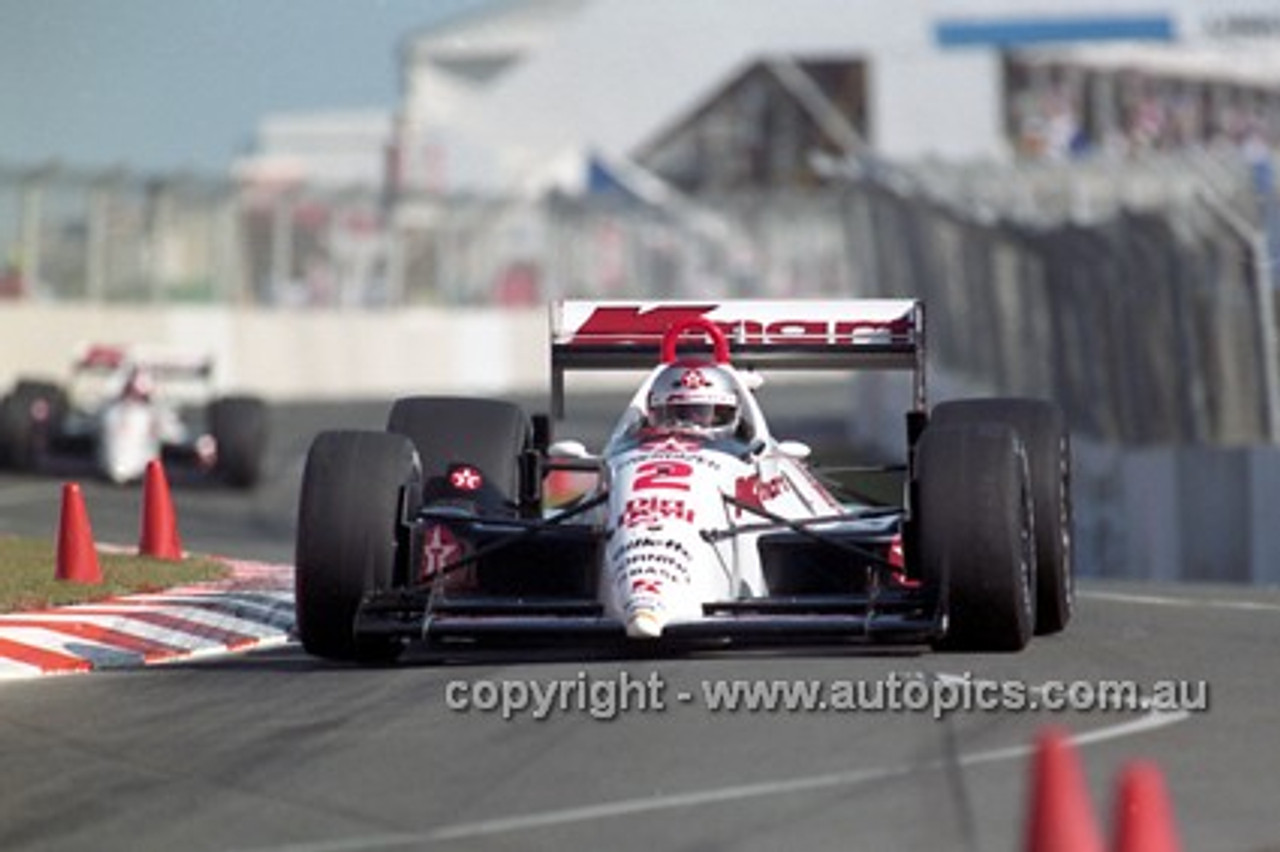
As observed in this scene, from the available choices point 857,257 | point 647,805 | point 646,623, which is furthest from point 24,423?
point 647,805

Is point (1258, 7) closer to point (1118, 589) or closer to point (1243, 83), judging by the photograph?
point (1243, 83)

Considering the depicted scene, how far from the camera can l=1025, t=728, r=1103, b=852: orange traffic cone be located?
6.66m

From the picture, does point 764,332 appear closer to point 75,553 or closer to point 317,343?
point 75,553

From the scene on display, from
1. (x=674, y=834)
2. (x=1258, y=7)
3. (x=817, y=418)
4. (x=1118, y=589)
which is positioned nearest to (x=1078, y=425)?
(x=1118, y=589)

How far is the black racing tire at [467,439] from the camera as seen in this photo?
1360 cm

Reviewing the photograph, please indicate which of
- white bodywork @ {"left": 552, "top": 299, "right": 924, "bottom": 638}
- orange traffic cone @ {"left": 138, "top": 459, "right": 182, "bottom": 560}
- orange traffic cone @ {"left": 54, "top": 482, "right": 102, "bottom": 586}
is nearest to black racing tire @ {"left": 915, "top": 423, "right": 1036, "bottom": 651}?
white bodywork @ {"left": 552, "top": 299, "right": 924, "bottom": 638}

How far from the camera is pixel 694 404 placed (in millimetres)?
12797

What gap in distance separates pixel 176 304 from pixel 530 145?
1276 inches

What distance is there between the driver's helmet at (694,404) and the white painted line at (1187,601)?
3.46m

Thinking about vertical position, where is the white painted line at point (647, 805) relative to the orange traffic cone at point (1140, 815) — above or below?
below

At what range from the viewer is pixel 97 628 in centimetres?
1387

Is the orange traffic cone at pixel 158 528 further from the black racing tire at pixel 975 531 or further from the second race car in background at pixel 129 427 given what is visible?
the second race car in background at pixel 129 427

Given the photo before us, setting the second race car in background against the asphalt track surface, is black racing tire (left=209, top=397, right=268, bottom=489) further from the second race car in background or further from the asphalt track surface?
the asphalt track surface

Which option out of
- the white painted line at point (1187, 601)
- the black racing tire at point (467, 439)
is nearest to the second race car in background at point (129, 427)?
the white painted line at point (1187, 601)
